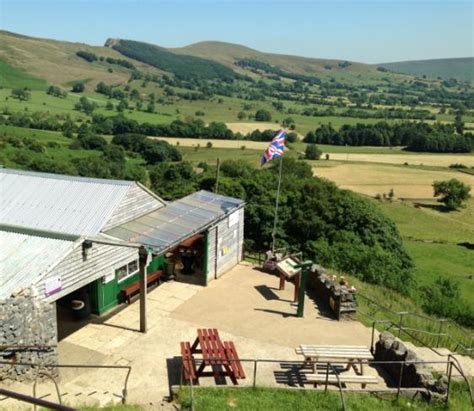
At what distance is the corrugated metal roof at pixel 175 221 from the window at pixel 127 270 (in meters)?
1.41

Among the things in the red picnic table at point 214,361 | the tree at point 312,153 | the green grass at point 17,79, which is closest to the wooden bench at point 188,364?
the red picnic table at point 214,361

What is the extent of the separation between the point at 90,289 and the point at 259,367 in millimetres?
6132

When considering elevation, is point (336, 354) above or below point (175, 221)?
below

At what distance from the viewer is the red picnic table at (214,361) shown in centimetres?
1176

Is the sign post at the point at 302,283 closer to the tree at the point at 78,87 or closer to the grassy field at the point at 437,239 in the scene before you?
the grassy field at the point at 437,239

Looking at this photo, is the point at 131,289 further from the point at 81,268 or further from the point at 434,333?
the point at 434,333

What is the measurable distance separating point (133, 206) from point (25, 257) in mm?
4783

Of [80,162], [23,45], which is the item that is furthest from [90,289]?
[23,45]

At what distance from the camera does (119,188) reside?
17062mm

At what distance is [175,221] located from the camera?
17.7 m

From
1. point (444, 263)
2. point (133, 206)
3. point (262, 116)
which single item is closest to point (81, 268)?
point (133, 206)

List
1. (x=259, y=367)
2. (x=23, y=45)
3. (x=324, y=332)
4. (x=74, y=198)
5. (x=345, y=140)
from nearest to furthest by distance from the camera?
(x=259, y=367) < (x=324, y=332) < (x=74, y=198) < (x=345, y=140) < (x=23, y=45)

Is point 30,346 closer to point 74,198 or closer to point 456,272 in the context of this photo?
point 74,198

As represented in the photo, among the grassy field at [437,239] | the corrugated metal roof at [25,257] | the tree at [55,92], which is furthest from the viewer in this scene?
the tree at [55,92]
